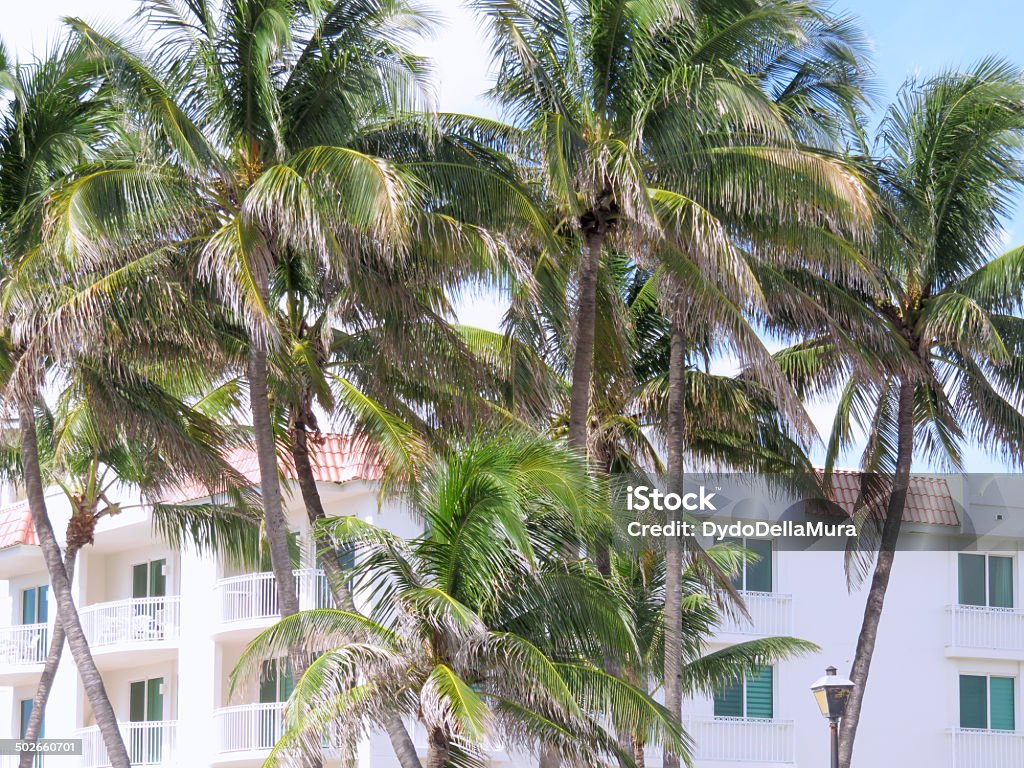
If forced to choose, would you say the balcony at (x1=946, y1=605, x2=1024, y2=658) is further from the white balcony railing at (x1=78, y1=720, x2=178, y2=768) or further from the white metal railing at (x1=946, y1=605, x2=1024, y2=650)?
the white balcony railing at (x1=78, y1=720, x2=178, y2=768)

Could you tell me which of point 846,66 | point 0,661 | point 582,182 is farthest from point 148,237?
point 0,661

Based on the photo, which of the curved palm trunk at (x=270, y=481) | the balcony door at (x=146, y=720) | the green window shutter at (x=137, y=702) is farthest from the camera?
the green window shutter at (x=137, y=702)

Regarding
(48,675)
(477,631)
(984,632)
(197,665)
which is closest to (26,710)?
(197,665)

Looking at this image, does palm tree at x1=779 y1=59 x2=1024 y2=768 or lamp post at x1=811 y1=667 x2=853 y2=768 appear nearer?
lamp post at x1=811 y1=667 x2=853 y2=768

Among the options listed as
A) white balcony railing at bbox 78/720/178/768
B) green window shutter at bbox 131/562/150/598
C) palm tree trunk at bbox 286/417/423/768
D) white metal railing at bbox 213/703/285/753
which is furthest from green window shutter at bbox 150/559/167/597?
palm tree trunk at bbox 286/417/423/768

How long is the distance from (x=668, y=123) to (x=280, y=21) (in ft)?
14.7

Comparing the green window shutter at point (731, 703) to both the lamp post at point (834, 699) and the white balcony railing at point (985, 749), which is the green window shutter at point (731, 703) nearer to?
the white balcony railing at point (985, 749)

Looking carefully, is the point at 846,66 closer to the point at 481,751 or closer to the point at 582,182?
the point at 582,182

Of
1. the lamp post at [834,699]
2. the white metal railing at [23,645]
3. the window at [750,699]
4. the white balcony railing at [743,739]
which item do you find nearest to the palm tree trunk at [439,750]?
the lamp post at [834,699]

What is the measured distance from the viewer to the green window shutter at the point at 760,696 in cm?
2876

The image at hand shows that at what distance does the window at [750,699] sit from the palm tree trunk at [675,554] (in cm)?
854

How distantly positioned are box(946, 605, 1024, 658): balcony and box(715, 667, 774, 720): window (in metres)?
3.44

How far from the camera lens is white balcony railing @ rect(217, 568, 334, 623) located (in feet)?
90.4

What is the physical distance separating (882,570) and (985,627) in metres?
7.94
